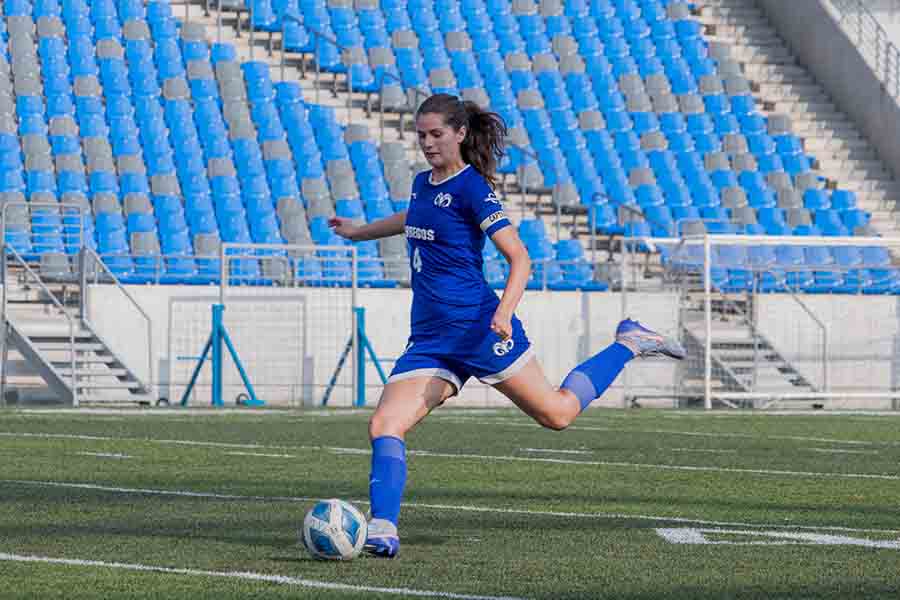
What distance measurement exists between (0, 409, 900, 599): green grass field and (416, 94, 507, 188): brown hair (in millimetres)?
1538

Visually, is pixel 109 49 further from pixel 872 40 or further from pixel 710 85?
pixel 872 40

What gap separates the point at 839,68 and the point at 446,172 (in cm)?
2785

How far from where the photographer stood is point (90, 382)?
905 inches

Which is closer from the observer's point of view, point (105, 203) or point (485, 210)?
point (485, 210)

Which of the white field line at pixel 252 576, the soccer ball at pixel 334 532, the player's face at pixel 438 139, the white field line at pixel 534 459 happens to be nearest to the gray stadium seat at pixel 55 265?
the white field line at pixel 534 459

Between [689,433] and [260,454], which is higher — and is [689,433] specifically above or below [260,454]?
below

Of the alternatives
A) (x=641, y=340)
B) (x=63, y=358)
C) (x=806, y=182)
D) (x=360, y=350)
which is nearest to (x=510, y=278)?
(x=641, y=340)

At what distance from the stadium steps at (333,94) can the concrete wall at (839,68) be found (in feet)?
23.0

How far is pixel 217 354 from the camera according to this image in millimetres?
23719

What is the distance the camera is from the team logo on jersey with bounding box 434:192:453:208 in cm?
760

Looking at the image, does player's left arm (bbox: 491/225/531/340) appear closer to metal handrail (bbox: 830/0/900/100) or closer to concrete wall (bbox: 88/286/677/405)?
concrete wall (bbox: 88/286/677/405)

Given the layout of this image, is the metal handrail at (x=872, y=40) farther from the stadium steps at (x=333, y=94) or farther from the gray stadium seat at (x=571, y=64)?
the stadium steps at (x=333, y=94)

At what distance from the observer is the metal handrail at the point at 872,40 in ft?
110

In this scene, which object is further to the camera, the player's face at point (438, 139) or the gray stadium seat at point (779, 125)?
the gray stadium seat at point (779, 125)
